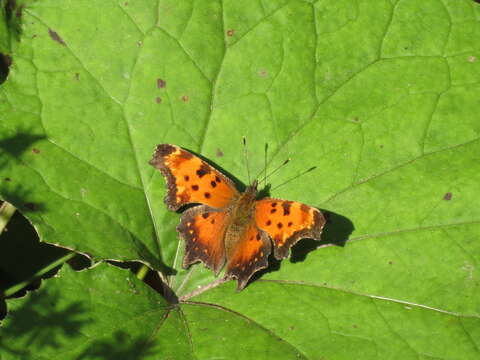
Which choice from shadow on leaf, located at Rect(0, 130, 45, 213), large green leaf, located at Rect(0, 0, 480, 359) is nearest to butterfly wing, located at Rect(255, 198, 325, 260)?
large green leaf, located at Rect(0, 0, 480, 359)

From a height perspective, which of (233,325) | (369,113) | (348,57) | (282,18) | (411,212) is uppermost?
(282,18)

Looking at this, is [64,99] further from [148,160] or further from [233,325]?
[233,325]

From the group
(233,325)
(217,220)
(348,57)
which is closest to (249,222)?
(217,220)

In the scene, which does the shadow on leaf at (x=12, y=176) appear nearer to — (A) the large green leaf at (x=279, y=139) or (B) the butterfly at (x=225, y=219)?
(A) the large green leaf at (x=279, y=139)

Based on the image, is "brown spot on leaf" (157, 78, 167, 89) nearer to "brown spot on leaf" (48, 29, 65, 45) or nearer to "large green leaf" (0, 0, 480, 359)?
"large green leaf" (0, 0, 480, 359)

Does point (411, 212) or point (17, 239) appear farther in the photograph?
point (17, 239)

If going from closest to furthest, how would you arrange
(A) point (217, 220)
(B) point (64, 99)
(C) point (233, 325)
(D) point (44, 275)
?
1. (C) point (233, 325)
2. (B) point (64, 99)
3. (A) point (217, 220)
4. (D) point (44, 275)
